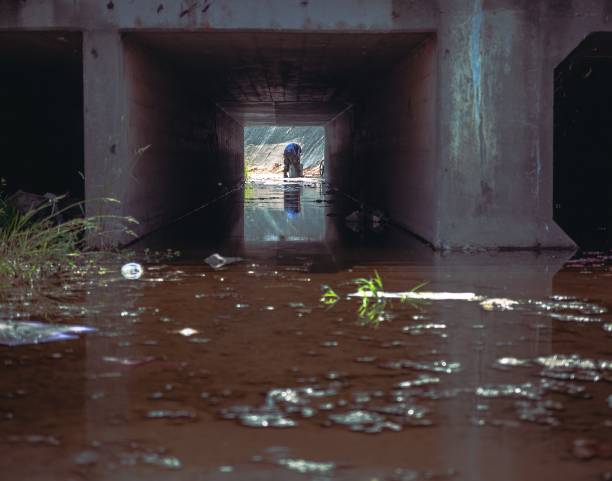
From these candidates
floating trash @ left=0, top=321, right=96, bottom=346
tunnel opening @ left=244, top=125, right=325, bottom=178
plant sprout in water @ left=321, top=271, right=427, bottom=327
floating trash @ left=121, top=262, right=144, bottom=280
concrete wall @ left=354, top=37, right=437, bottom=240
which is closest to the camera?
floating trash @ left=0, top=321, right=96, bottom=346

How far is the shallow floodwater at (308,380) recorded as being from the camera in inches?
114

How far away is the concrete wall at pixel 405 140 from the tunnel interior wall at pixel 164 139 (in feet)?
11.4

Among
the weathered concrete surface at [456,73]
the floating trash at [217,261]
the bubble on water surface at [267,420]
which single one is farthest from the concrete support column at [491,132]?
the bubble on water surface at [267,420]

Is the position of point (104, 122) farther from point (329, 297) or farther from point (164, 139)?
point (329, 297)

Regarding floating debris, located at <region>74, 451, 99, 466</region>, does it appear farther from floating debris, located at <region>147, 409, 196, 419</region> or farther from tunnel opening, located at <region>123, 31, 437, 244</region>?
tunnel opening, located at <region>123, 31, 437, 244</region>

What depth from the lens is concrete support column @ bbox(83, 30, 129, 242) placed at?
9.55m

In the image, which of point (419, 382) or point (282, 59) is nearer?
point (419, 382)

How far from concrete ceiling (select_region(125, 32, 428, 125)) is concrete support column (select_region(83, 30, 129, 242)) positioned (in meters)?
0.56

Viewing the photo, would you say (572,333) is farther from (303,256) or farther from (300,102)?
(300,102)

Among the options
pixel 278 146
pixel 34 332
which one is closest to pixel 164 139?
pixel 34 332

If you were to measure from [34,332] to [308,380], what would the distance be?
74.7 inches

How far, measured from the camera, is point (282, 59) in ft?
42.2

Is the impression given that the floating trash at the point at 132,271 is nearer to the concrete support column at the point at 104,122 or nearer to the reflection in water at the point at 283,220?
the concrete support column at the point at 104,122

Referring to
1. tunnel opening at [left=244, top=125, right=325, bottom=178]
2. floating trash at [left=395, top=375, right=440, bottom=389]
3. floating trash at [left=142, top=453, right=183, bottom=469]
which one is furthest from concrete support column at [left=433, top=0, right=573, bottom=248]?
tunnel opening at [left=244, top=125, right=325, bottom=178]
